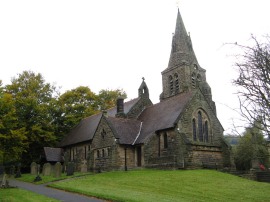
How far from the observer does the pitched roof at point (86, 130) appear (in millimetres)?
41281

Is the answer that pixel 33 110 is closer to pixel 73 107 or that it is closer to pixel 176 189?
pixel 73 107

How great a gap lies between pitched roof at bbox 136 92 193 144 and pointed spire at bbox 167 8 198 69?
1370cm

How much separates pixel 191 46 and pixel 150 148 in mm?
25454

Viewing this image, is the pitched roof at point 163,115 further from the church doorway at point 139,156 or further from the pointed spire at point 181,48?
the pointed spire at point 181,48

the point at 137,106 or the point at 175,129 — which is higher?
the point at 137,106

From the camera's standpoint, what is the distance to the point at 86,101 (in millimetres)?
58438

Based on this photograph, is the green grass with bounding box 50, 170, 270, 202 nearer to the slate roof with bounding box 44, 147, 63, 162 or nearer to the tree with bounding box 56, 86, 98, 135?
the slate roof with bounding box 44, 147, 63, 162

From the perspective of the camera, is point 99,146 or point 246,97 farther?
point 99,146

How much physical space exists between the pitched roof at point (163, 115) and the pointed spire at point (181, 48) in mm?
13699

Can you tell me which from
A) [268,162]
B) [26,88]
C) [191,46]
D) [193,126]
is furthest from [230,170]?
[26,88]

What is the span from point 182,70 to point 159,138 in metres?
18.4

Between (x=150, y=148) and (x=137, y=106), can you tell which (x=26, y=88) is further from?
(x=150, y=148)

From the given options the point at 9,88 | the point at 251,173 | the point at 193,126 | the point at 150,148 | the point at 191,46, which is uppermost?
the point at 191,46

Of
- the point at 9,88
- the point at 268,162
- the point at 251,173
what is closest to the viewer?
the point at 251,173
